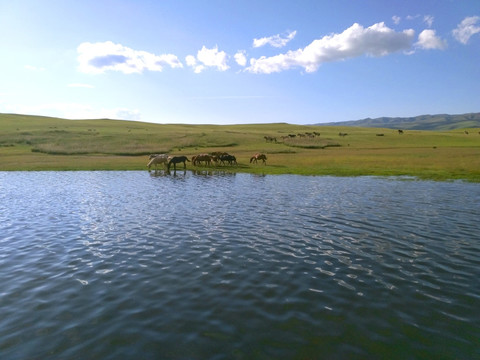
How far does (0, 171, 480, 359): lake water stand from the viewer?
744 centimetres

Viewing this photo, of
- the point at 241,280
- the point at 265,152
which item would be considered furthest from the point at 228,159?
the point at 241,280

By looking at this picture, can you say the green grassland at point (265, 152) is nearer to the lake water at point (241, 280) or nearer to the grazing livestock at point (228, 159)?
the grazing livestock at point (228, 159)

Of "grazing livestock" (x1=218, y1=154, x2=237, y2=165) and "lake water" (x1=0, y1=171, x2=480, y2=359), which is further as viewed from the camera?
"grazing livestock" (x1=218, y1=154, x2=237, y2=165)

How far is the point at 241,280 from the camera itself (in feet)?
34.3

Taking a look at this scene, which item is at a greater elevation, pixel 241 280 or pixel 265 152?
pixel 265 152

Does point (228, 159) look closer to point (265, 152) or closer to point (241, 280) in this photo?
point (265, 152)

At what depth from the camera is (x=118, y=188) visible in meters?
28.2

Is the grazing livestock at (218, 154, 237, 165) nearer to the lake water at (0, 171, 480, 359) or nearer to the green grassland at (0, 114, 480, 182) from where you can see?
the green grassland at (0, 114, 480, 182)

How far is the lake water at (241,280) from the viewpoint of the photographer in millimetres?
7438

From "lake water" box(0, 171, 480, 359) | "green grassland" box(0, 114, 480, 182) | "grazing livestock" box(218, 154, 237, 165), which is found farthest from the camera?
"grazing livestock" box(218, 154, 237, 165)

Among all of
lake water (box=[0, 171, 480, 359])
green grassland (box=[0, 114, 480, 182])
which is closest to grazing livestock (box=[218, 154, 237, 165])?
green grassland (box=[0, 114, 480, 182])

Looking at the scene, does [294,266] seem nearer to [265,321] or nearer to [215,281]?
[215,281]

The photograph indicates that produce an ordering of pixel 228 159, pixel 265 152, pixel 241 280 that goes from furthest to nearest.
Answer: pixel 265 152 → pixel 228 159 → pixel 241 280

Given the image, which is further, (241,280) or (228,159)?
(228,159)
